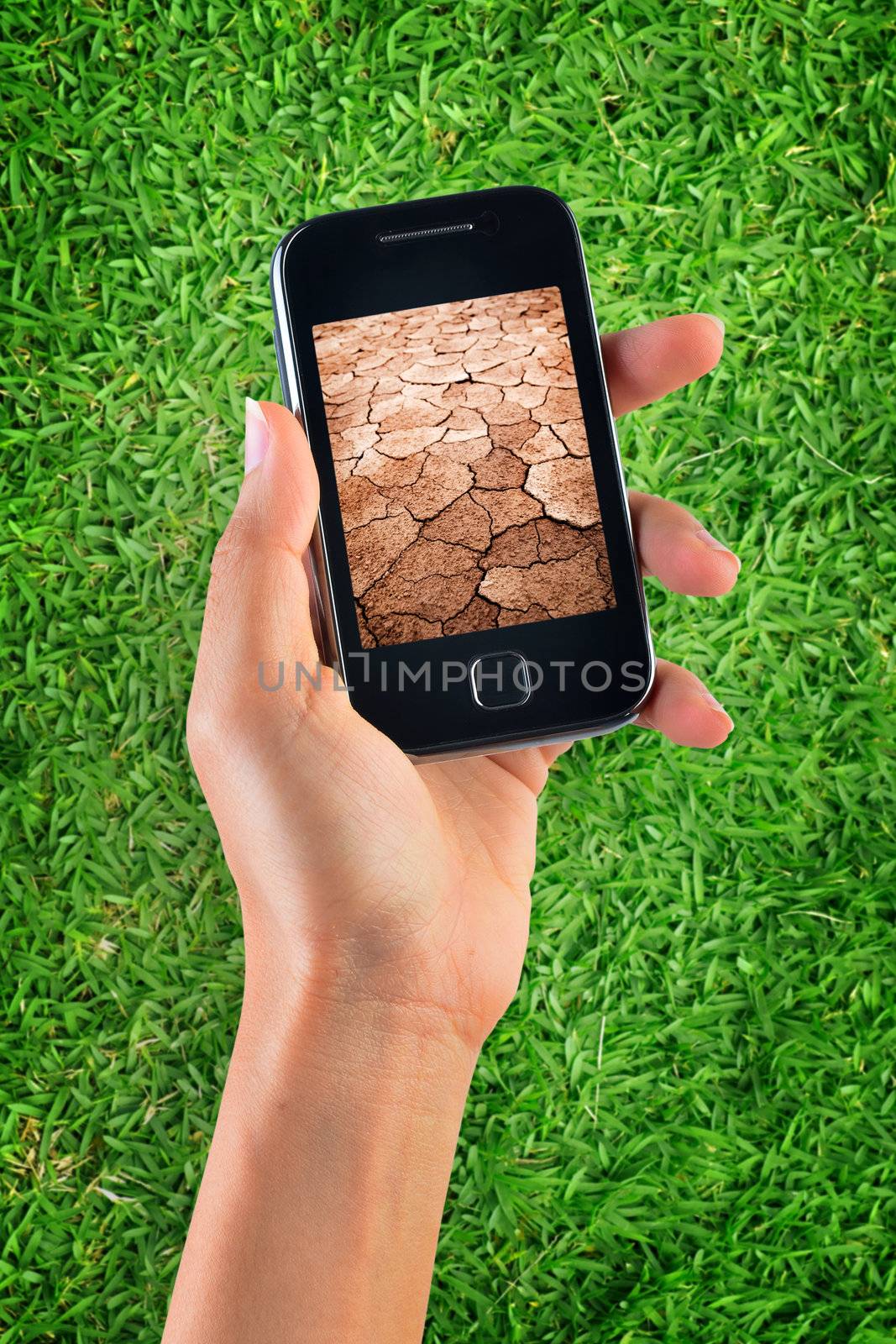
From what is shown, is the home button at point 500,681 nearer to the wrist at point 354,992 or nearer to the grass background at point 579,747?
the wrist at point 354,992

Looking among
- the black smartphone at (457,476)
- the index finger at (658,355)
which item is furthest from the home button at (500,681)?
the index finger at (658,355)

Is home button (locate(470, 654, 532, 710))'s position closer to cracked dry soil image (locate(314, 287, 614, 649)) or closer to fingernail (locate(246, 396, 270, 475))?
cracked dry soil image (locate(314, 287, 614, 649))

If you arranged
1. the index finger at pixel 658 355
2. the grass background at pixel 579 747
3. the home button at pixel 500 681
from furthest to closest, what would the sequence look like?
the grass background at pixel 579 747 → the index finger at pixel 658 355 → the home button at pixel 500 681

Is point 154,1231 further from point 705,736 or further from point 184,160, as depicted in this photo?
point 184,160

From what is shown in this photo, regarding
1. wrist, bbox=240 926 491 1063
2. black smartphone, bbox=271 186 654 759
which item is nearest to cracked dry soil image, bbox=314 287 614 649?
black smartphone, bbox=271 186 654 759

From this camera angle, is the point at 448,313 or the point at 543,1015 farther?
the point at 543,1015

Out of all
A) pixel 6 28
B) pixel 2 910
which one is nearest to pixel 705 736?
pixel 2 910

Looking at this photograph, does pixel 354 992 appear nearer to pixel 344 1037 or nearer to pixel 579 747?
pixel 344 1037

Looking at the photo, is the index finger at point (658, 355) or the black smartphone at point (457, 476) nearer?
the black smartphone at point (457, 476)
